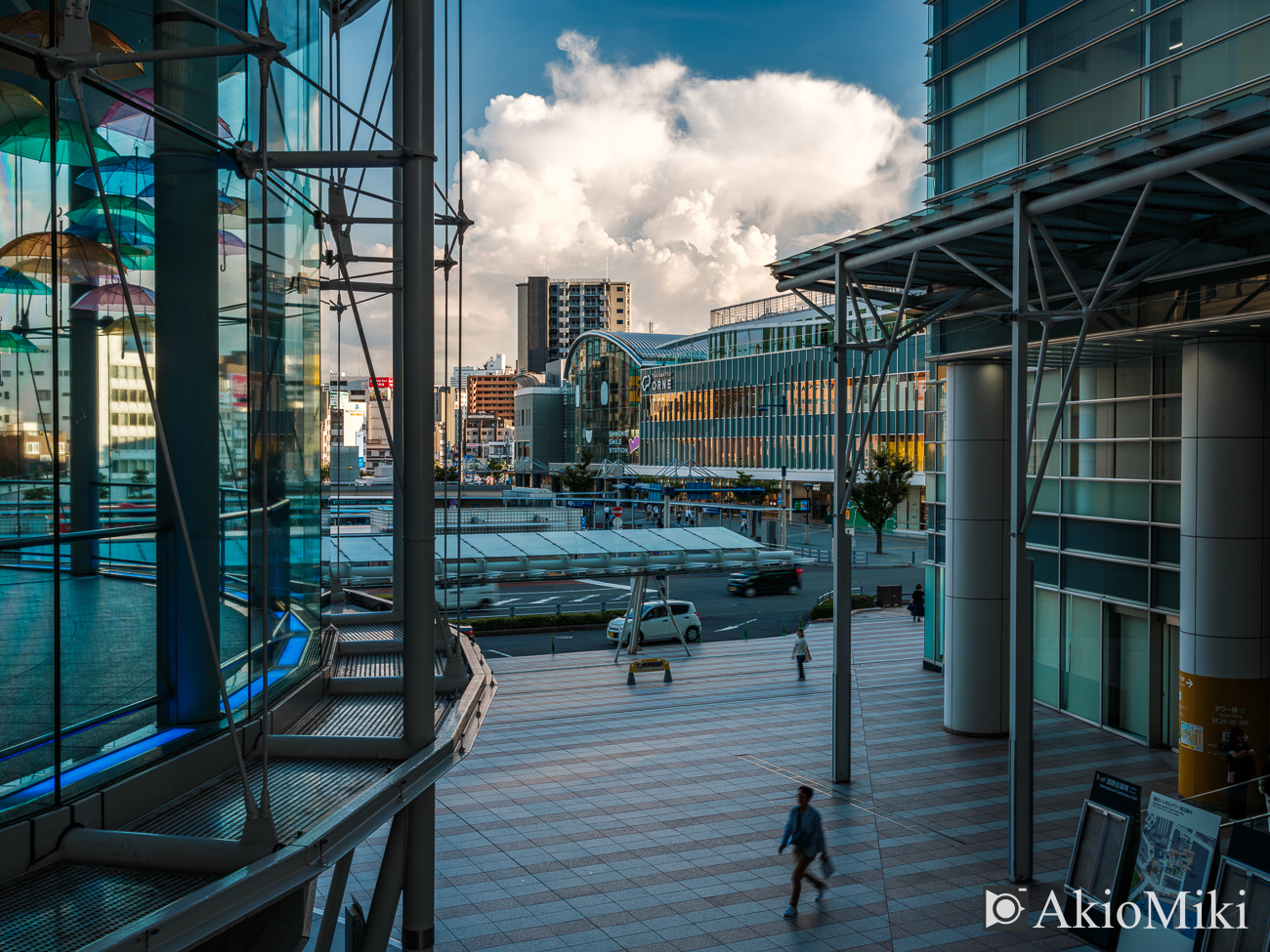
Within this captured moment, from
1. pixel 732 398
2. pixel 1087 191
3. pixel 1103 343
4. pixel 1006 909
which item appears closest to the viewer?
pixel 1006 909

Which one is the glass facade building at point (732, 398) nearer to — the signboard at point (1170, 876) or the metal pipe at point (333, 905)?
the signboard at point (1170, 876)

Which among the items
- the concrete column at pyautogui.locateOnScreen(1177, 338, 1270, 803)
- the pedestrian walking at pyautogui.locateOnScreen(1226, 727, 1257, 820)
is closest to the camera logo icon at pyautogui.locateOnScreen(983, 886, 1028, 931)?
the pedestrian walking at pyautogui.locateOnScreen(1226, 727, 1257, 820)

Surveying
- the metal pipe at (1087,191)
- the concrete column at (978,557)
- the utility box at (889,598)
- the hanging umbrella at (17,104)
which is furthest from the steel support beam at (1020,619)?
the utility box at (889,598)

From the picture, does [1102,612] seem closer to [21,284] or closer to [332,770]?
[332,770]

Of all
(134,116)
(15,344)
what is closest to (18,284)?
(15,344)

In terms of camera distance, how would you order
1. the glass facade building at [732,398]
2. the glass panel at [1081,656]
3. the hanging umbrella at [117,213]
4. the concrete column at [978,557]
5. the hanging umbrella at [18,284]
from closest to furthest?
the hanging umbrella at [18,284], the hanging umbrella at [117,213], the concrete column at [978,557], the glass panel at [1081,656], the glass facade building at [732,398]

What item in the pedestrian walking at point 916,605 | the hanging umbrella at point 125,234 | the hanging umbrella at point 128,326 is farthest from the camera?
the pedestrian walking at point 916,605

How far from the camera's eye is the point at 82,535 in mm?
4539

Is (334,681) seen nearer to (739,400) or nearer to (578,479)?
(739,400)

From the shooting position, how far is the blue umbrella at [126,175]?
4793 mm

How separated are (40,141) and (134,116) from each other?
871 mm

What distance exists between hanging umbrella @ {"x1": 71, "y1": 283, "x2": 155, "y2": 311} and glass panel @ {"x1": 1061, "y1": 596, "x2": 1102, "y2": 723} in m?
17.7

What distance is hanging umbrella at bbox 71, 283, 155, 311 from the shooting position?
459 centimetres

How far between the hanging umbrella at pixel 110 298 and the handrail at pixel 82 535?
104 cm
